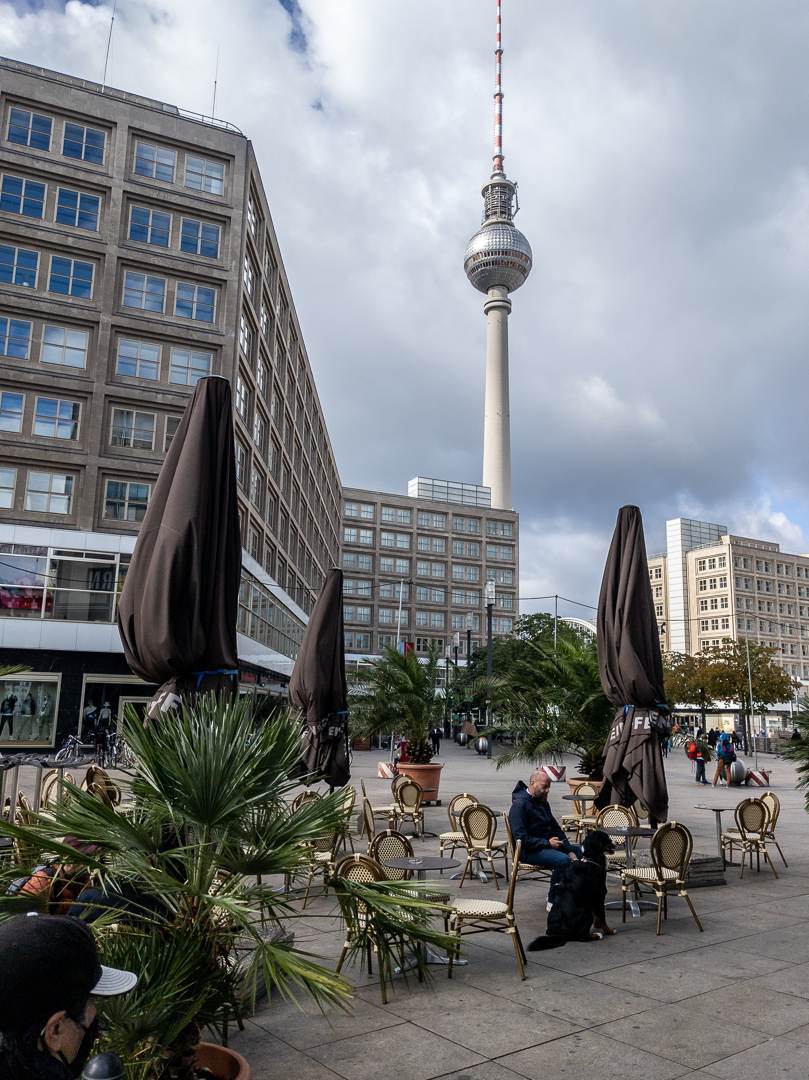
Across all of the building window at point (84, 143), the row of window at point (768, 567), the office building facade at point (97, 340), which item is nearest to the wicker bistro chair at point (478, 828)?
the office building facade at point (97, 340)

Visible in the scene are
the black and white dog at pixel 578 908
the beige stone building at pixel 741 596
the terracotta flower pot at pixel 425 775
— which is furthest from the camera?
the beige stone building at pixel 741 596

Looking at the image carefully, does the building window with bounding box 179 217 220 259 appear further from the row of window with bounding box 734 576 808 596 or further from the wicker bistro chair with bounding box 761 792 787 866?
the row of window with bounding box 734 576 808 596

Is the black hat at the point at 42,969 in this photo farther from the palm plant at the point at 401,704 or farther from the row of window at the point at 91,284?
the row of window at the point at 91,284

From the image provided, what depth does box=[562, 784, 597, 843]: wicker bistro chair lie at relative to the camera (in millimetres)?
10766

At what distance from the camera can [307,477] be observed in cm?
5825

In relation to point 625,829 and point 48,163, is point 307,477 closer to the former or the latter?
point 48,163

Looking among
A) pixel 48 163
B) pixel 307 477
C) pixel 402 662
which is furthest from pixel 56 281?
pixel 307 477

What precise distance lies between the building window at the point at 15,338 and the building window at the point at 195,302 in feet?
18.6

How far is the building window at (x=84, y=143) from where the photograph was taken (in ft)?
107

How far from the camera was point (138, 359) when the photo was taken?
32.3 metres

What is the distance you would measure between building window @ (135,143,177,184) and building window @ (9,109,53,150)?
3379mm

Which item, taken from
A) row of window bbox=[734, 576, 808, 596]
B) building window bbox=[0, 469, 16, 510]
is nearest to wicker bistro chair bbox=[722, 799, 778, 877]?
building window bbox=[0, 469, 16, 510]

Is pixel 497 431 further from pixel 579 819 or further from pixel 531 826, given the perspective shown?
pixel 531 826

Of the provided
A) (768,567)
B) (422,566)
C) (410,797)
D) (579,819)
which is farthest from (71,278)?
(768,567)
